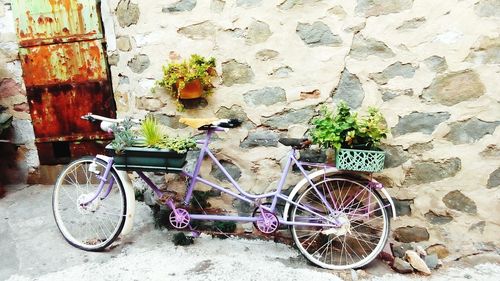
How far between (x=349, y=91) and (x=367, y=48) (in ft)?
1.00

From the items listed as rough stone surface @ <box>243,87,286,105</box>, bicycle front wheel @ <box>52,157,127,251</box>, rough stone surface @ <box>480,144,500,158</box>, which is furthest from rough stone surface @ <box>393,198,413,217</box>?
bicycle front wheel @ <box>52,157,127,251</box>

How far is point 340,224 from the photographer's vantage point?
255cm

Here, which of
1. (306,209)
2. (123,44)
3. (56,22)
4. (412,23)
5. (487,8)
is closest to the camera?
(487,8)

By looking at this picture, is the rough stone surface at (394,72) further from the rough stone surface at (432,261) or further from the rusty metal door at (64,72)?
the rusty metal door at (64,72)

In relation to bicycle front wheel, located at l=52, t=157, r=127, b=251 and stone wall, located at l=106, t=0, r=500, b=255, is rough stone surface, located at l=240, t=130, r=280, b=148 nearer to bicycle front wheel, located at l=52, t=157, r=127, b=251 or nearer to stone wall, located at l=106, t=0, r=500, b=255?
stone wall, located at l=106, t=0, r=500, b=255

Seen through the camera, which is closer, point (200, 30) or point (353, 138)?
point (353, 138)

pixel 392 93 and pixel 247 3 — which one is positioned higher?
pixel 247 3

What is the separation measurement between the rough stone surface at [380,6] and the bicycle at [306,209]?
937 millimetres

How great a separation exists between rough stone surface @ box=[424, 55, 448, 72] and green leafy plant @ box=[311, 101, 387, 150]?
441 millimetres

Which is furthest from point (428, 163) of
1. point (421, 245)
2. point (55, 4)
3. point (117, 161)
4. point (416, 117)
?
point (55, 4)

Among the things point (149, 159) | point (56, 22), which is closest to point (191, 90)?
point (149, 159)

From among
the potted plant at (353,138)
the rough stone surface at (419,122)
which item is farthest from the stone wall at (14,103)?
the rough stone surface at (419,122)

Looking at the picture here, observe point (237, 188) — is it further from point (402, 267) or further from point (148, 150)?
point (402, 267)

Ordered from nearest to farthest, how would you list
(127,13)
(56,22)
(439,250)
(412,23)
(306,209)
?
(412,23)
(306,209)
(439,250)
(127,13)
(56,22)
